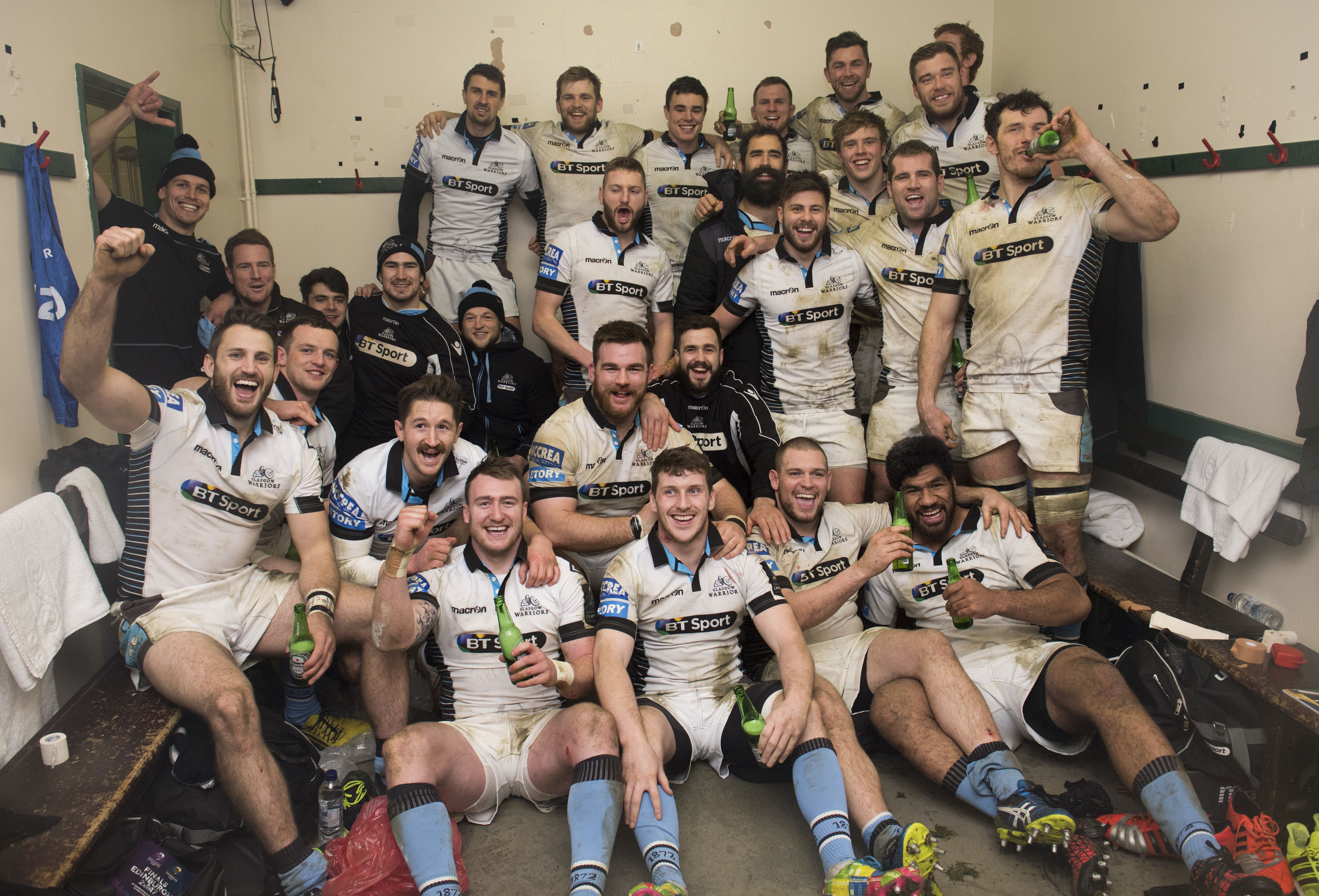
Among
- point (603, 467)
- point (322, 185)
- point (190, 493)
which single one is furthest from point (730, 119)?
point (190, 493)

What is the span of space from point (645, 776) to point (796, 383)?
1886 mm

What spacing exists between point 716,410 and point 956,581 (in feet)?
3.84

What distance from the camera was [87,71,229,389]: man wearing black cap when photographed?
3.60 m

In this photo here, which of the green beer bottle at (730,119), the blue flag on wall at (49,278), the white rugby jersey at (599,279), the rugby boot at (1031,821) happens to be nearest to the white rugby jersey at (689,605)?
the rugby boot at (1031,821)

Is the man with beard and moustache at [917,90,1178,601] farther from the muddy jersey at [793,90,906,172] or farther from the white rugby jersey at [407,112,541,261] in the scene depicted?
the white rugby jersey at [407,112,541,261]

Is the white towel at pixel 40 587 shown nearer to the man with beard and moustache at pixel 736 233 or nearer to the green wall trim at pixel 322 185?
the man with beard and moustache at pixel 736 233

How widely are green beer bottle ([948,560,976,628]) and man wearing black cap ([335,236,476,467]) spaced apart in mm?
2173

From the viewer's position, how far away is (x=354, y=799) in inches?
110

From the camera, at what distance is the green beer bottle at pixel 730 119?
467 centimetres

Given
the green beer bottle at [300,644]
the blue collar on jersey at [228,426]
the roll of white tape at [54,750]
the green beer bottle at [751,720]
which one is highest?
the blue collar on jersey at [228,426]

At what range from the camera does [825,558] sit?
10.7 feet

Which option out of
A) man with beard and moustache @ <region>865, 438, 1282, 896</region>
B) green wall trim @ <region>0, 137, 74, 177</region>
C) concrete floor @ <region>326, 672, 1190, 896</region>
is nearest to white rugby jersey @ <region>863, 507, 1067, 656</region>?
man with beard and moustache @ <region>865, 438, 1282, 896</region>

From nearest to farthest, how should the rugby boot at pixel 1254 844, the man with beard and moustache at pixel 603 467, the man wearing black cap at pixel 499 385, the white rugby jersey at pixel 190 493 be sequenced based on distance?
the rugby boot at pixel 1254 844
the white rugby jersey at pixel 190 493
the man with beard and moustache at pixel 603 467
the man wearing black cap at pixel 499 385

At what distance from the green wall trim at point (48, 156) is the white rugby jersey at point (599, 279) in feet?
6.00
